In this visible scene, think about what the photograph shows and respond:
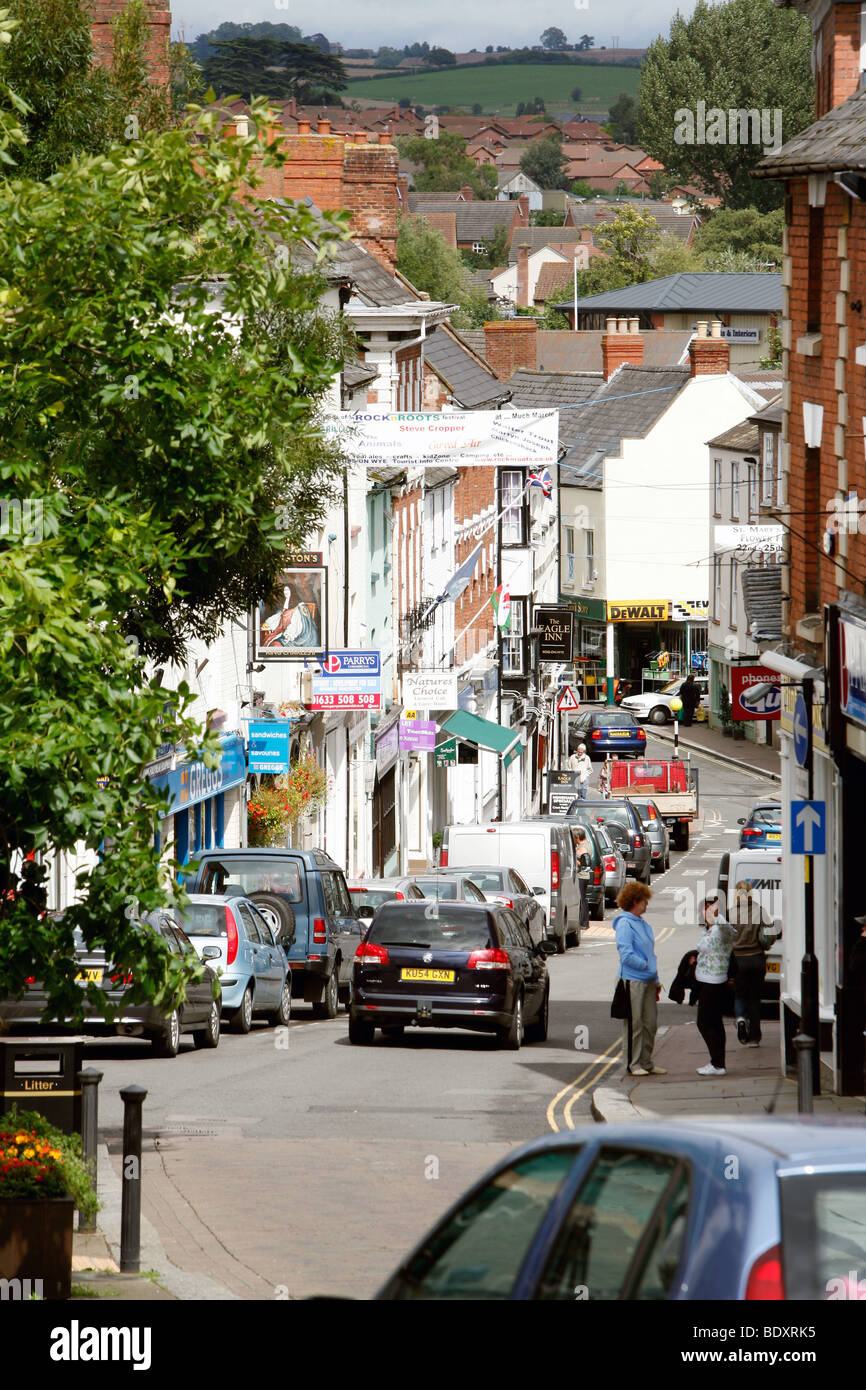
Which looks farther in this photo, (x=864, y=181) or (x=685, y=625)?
(x=685, y=625)

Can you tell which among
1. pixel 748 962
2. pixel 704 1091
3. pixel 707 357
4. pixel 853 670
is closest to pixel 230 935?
pixel 748 962

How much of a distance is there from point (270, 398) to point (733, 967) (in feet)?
34.6

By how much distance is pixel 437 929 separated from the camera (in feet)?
66.8

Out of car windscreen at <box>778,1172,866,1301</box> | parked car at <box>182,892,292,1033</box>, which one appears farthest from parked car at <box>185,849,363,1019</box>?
car windscreen at <box>778,1172,866,1301</box>

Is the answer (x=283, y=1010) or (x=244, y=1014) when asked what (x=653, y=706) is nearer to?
(x=283, y=1010)

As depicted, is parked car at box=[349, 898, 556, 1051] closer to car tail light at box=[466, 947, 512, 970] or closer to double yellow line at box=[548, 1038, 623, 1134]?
car tail light at box=[466, 947, 512, 970]

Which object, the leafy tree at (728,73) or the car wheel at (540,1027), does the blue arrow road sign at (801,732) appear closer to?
the car wheel at (540,1027)

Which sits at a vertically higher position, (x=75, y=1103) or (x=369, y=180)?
(x=369, y=180)

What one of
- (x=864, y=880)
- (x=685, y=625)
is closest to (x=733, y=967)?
(x=864, y=880)

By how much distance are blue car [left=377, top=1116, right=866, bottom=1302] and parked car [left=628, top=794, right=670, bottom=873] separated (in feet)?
138

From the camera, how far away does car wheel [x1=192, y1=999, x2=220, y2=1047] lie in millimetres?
20250
